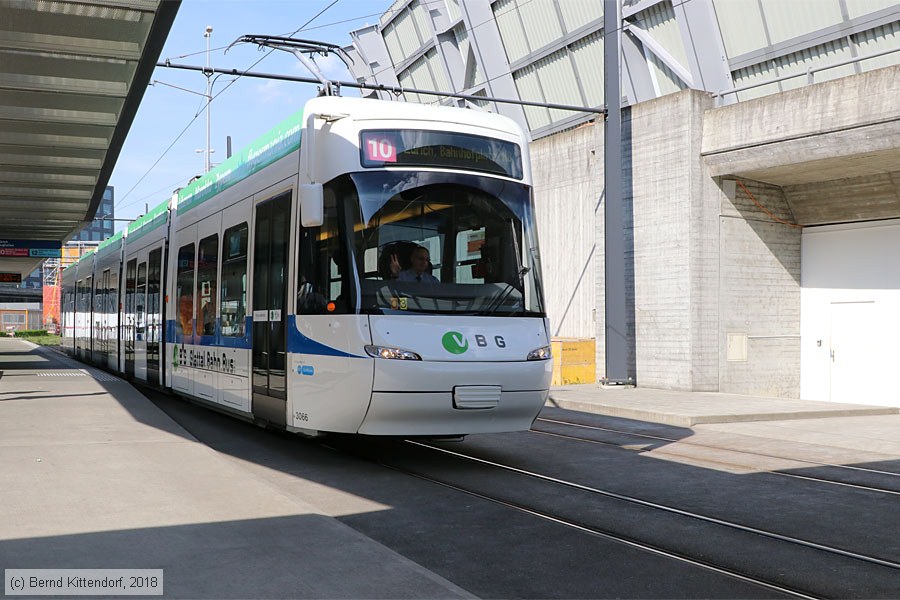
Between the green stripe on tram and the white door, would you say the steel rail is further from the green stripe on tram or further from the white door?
the white door

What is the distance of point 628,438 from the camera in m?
12.5

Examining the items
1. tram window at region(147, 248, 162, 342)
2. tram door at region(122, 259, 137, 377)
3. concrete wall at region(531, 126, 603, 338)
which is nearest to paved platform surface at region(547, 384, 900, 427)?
concrete wall at region(531, 126, 603, 338)

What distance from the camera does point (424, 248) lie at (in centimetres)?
868

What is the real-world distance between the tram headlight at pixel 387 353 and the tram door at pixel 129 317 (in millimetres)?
11461

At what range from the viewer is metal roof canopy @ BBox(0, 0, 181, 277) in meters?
12.2

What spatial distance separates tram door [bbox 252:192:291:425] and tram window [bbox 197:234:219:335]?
1.95m

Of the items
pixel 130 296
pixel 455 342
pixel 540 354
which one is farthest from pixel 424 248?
pixel 130 296

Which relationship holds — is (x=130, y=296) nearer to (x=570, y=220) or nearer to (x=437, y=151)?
(x=570, y=220)

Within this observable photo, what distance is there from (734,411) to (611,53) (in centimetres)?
804

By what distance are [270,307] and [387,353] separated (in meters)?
2.22

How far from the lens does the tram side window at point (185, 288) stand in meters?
13.7

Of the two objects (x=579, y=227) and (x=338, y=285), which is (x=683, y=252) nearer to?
(x=579, y=227)

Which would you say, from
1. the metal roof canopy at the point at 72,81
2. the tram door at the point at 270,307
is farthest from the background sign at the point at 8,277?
the tram door at the point at 270,307

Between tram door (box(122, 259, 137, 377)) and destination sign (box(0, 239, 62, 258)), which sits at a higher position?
destination sign (box(0, 239, 62, 258))
